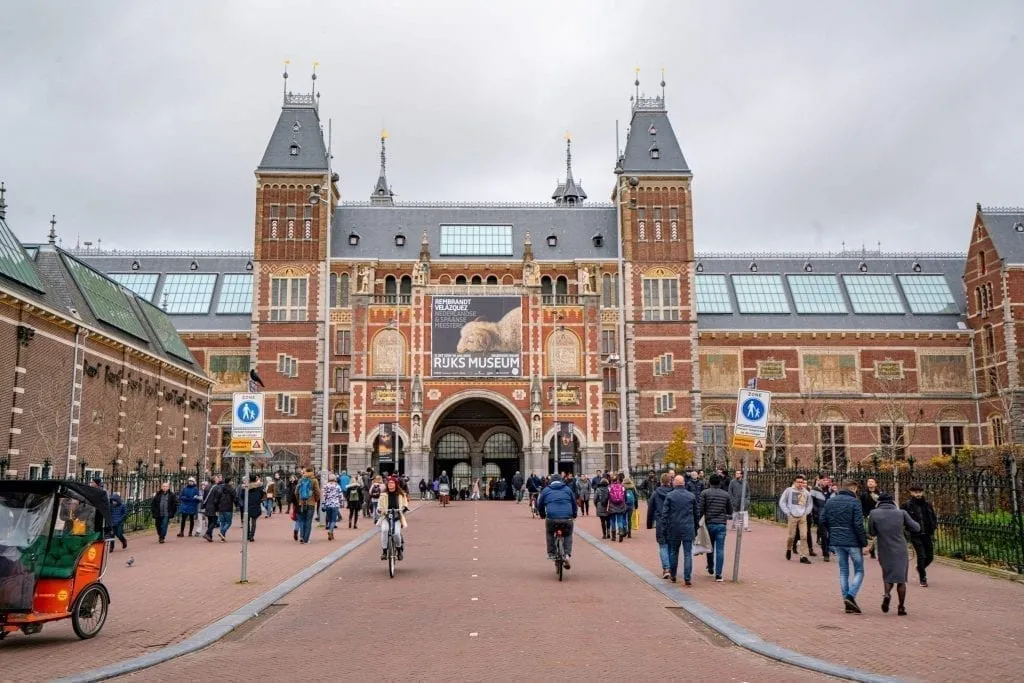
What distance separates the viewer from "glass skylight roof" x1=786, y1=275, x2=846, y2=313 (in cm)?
6288

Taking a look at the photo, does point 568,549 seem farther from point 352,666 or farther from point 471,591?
point 352,666

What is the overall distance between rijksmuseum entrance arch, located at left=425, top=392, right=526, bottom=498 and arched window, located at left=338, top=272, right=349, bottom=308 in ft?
30.6

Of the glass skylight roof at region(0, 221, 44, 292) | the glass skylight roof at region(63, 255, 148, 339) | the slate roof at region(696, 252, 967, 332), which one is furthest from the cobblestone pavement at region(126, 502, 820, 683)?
the slate roof at region(696, 252, 967, 332)

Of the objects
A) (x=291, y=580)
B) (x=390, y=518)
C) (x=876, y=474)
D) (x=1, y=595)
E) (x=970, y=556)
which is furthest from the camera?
(x=876, y=474)

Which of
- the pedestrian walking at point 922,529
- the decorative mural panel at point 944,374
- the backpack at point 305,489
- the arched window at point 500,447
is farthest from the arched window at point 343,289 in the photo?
the pedestrian walking at point 922,529

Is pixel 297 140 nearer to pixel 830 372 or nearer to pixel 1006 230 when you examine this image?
pixel 830 372

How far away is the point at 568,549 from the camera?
15570 mm

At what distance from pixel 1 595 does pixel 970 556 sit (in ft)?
52.4

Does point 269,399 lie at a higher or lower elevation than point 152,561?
higher

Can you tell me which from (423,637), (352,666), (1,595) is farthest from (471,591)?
(1,595)

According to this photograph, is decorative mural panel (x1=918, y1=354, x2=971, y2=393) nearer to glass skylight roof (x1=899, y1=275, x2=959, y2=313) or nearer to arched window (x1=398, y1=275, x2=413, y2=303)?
glass skylight roof (x1=899, y1=275, x2=959, y2=313)

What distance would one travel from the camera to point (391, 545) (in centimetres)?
1561

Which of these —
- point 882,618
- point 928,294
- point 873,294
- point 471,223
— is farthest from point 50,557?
point 928,294

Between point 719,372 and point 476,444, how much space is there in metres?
16.3
